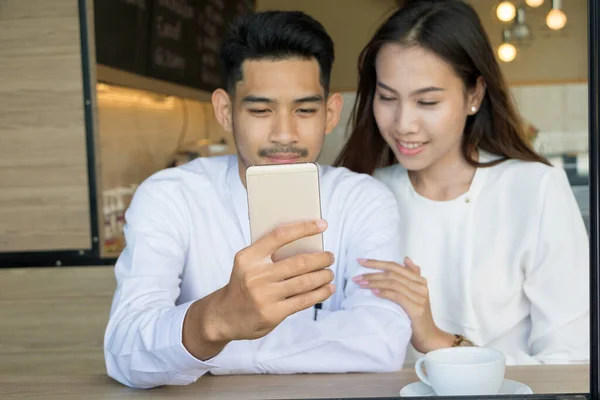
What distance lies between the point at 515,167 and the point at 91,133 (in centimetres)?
138

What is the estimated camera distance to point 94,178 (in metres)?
2.73

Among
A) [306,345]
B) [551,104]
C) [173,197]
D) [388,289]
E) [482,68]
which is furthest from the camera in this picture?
[551,104]

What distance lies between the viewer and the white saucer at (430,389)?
1209 millimetres

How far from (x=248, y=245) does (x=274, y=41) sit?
0.50m

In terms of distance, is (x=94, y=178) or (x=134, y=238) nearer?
(x=134, y=238)

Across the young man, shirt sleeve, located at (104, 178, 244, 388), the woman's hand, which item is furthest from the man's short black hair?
the woman's hand

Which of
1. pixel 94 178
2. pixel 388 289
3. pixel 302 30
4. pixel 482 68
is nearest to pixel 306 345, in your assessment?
pixel 388 289

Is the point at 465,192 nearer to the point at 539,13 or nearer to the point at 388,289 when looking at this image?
the point at 388,289

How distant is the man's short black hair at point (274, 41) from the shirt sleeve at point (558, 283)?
610 mm

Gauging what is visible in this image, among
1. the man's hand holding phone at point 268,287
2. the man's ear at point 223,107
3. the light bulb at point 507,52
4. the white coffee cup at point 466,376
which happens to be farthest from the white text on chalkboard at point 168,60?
the white coffee cup at point 466,376

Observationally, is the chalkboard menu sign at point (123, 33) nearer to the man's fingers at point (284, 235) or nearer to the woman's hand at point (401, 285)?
the woman's hand at point (401, 285)

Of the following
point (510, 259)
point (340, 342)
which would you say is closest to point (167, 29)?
point (510, 259)

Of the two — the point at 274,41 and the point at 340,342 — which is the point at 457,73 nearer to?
the point at 274,41

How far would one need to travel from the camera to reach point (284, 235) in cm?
112
